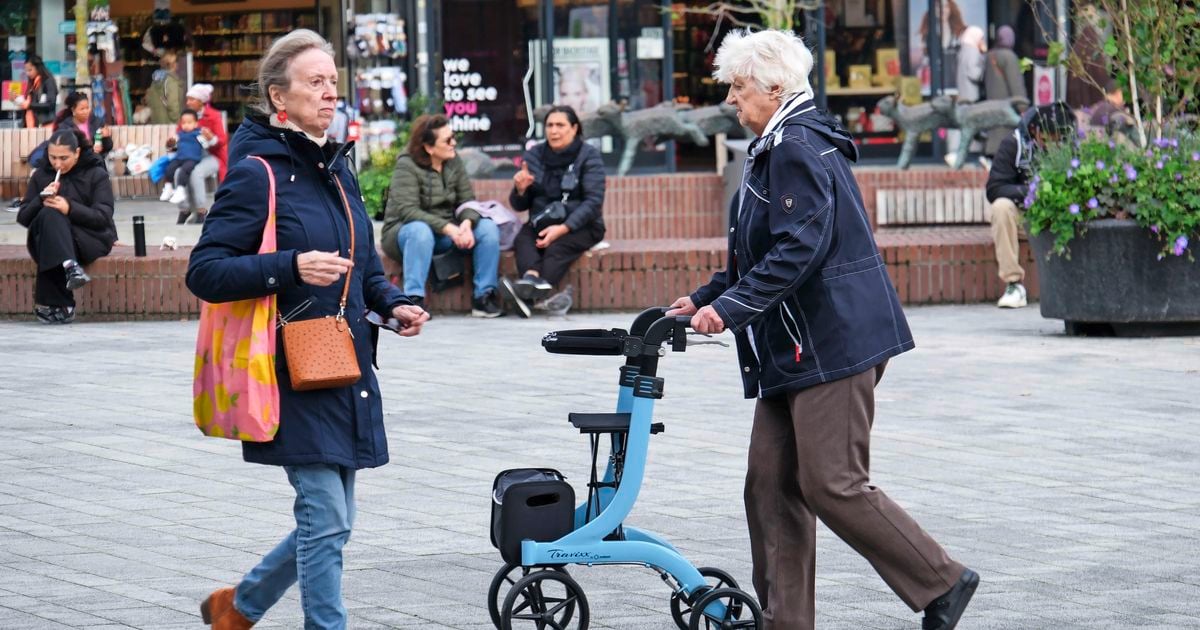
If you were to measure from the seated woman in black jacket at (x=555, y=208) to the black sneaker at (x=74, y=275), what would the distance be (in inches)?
111

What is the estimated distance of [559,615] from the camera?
16.3 ft

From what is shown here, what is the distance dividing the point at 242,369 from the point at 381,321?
0.45 metres

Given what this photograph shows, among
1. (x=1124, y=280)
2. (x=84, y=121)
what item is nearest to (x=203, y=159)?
(x=84, y=121)

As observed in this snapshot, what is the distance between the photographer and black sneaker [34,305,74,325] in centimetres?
1255

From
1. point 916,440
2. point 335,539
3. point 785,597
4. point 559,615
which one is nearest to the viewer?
point 335,539

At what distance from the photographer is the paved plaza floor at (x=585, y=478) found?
209 inches

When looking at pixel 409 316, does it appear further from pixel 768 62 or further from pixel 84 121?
pixel 84 121

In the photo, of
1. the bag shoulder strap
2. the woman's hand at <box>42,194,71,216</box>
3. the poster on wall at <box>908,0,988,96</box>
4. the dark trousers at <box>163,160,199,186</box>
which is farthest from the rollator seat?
the poster on wall at <box>908,0,988,96</box>

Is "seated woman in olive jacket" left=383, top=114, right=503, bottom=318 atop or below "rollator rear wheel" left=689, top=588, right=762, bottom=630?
atop

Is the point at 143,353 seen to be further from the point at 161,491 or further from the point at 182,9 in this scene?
the point at 182,9

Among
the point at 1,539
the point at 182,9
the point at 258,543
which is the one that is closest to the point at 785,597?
the point at 258,543

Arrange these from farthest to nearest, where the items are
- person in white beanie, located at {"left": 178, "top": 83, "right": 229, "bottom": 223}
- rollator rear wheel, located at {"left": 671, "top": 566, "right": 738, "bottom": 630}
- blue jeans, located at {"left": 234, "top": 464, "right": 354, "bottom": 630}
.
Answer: person in white beanie, located at {"left": 178, "top": 83, "right": 229, "bottom": 223} → rollator rear wheel, located at {"left": 671, "top": 566, "right": 738, "bottom": 630} → blue jeans, located at {"left": 234, "top": 464, "right": 354, "bottom": 630}

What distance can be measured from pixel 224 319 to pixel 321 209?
1.15ft

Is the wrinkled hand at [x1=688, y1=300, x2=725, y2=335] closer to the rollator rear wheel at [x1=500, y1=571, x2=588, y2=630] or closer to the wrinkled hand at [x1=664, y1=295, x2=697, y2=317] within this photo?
the wrinkled hand at [x1=664, y1=295, x2=697, y2=317]
